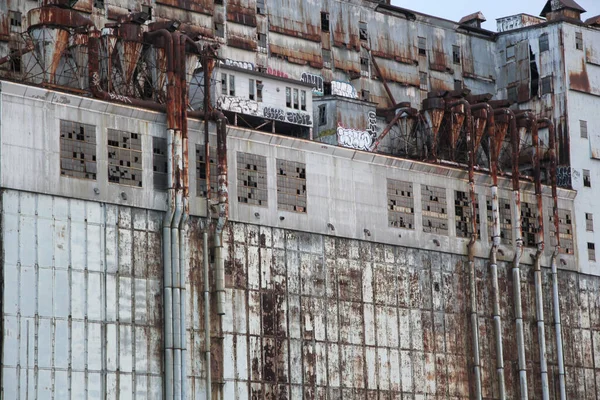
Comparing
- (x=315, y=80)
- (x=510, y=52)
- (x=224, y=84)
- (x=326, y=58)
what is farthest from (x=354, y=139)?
(x=510, y=52)

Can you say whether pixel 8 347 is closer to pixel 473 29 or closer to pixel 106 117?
pixel 106 117

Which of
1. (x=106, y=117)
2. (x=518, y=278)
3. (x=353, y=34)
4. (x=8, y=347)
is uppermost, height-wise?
(x=353, y=34)

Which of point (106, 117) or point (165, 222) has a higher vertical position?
point (106, 117)

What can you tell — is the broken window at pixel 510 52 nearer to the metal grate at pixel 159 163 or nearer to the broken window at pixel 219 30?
the broken window at pixel 219 30

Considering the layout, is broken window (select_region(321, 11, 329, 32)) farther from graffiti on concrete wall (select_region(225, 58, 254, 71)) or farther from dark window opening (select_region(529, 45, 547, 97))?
dark window opening (select_region(529, 45, 547, 97))

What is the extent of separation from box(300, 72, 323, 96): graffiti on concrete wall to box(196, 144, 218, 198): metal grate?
57.8 feet

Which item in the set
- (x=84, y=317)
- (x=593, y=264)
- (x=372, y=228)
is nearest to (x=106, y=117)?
(x=84, y=317)

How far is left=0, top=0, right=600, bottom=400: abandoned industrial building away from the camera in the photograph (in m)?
76.9

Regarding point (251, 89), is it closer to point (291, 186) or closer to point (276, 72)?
point (291, 186)

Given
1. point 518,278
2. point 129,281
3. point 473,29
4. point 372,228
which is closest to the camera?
point 129,281

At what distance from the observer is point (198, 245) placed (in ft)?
271

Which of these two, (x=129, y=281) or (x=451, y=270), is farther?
(x=451, y=270)

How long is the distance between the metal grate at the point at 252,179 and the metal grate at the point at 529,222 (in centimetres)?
2351

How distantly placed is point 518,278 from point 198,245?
26791mm
